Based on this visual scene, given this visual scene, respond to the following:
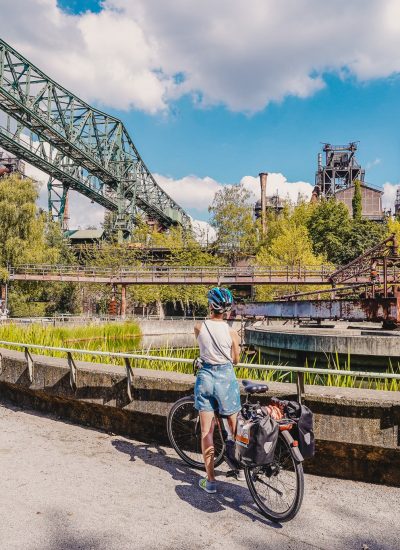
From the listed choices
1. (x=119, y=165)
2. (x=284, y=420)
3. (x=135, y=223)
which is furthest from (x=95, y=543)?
(x=119, y=165)

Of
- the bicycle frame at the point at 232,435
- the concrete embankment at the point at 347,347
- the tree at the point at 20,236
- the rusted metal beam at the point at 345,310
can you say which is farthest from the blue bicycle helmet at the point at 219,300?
the tree at the point at 20,236

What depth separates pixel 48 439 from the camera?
5.12 metres

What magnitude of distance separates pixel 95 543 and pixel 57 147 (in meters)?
63.1

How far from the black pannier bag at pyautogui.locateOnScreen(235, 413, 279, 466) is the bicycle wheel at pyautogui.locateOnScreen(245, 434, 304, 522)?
0.14 m

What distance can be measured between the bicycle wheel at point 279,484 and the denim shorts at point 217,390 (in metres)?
0.52

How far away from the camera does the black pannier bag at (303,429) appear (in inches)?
129

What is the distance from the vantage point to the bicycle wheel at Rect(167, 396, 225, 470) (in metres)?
4.45

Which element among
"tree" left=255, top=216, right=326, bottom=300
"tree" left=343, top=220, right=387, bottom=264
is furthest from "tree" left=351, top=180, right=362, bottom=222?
"tree" left=255, top=216, right=326, bottom=300

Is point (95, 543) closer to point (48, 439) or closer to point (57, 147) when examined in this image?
point (48, 439)

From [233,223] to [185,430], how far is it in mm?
53237

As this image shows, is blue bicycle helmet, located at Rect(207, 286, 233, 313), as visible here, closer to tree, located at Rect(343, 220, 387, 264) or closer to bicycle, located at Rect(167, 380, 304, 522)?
bicycle, located at Rect(167, 380, 304, 522)

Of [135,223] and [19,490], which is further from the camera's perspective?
[135,223]

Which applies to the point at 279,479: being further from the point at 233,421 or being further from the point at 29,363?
the point at 29,363

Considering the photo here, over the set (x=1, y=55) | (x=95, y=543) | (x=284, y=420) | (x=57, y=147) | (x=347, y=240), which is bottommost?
(x=95, y=543)
